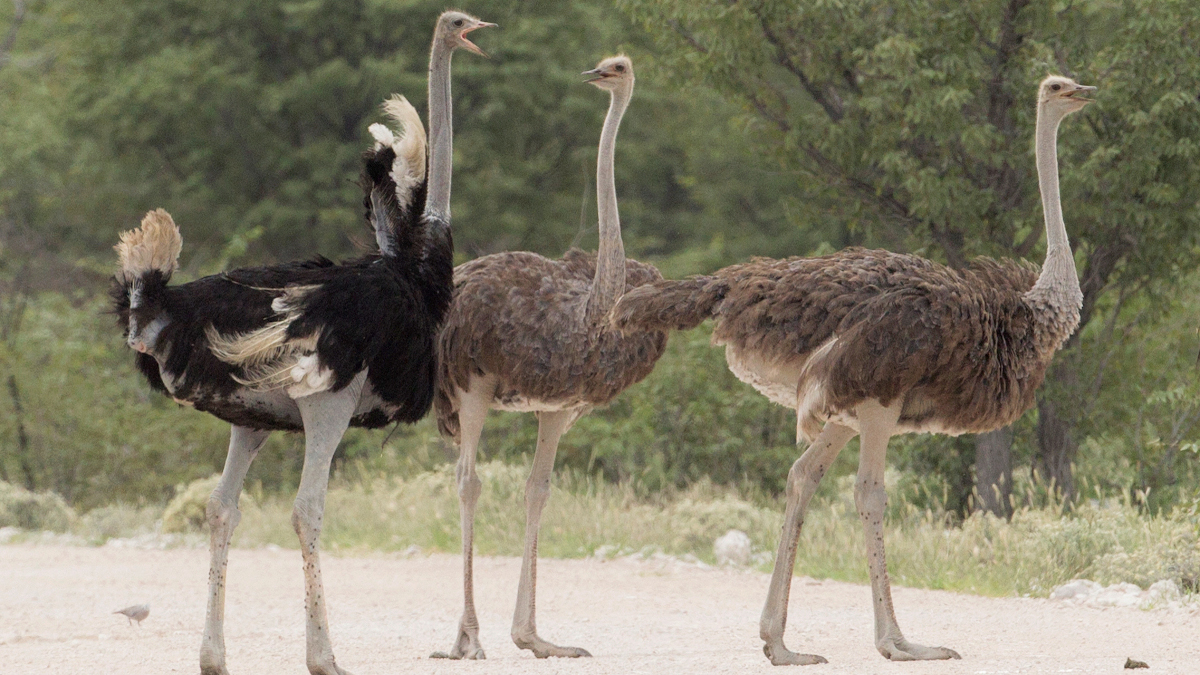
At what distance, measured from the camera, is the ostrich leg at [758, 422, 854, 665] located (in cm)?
618

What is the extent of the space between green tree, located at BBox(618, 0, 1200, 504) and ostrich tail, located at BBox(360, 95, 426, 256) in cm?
482

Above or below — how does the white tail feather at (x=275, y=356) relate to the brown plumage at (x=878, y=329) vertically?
below

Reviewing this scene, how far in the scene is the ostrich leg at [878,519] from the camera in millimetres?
6070

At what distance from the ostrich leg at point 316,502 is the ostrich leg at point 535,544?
1414 millimetres

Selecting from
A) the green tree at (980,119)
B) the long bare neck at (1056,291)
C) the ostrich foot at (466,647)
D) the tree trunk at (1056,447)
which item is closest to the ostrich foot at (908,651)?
the long bare neck at (1056,291)

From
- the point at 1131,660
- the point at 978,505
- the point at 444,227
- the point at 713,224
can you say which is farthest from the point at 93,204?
the point at 1131,660

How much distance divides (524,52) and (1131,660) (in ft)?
52.7

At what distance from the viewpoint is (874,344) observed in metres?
5.87

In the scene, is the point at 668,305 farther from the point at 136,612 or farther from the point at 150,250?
the point at 136,612

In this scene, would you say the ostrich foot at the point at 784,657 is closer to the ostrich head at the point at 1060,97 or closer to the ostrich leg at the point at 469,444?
the ostrich leg at the point at 469,444

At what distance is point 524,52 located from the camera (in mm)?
20656

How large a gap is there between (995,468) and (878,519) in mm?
4642

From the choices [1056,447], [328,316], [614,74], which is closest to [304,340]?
[328,316]

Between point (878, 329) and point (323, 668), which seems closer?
point (323, 668)
